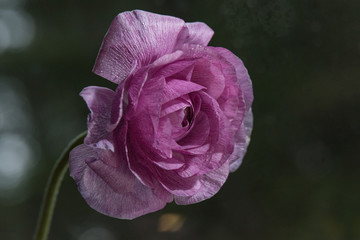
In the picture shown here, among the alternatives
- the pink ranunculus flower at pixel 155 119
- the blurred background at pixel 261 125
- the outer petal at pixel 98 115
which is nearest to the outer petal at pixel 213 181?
the pink ranunculus flower at pixel 155 119

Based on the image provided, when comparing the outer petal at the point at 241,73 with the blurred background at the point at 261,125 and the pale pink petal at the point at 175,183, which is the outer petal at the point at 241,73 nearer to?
the pale pink petal at the point at 175,183

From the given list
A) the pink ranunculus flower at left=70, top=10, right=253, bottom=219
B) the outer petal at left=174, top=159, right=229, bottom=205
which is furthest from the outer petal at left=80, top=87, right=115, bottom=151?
the outer petal at left=174, top=159, right=229, bottom=205

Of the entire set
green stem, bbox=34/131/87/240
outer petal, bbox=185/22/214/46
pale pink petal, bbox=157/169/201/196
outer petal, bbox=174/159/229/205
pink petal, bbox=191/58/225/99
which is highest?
outer petal, bbox=185/22/214/46

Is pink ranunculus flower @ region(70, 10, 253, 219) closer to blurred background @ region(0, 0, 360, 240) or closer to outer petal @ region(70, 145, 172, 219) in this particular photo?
outer petal @ region(70, 145, 172, 219)

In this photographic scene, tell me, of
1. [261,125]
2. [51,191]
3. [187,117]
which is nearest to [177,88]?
[187,117]

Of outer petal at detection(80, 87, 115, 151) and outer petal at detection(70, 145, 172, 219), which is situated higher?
outer petal at detection(80, 87, 115, 151)

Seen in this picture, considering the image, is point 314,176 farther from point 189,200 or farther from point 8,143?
point 8,143

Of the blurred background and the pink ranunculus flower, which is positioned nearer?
the pink ranunculus flower
